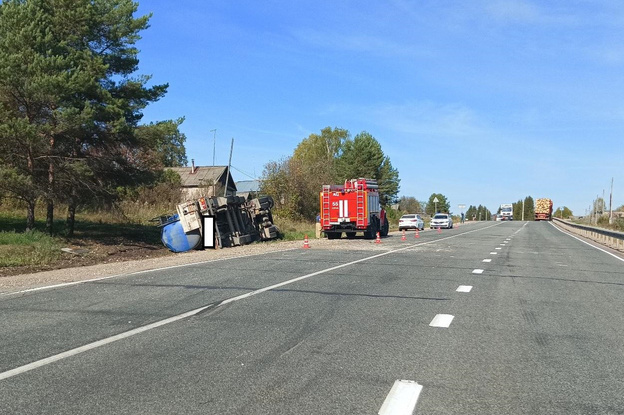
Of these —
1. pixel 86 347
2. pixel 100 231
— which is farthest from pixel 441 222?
pixel 86 347

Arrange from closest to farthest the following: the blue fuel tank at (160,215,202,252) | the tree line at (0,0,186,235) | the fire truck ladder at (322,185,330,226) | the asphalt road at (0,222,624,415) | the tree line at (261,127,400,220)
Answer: the asphalt road at (0,222,624,415) → the tree line at (0,0,186,235) → the blue fuel tank at (160,215,202,252) → the fire truck ladder at (322,185,330,226) → the tree line at (261,127,400,220)

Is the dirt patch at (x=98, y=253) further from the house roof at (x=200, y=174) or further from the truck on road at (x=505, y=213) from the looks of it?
the truck on road at (x=505, y=213)

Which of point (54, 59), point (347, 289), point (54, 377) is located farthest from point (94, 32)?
point (54, 377)

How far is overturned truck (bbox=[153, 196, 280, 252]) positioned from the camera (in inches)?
891

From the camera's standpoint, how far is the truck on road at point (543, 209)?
349 ft

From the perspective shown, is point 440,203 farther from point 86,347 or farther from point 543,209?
point 86,347

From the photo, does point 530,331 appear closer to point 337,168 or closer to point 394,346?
point 394,346

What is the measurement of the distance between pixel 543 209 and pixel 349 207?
88134 millimetres

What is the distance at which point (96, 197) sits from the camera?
2205 centimetres

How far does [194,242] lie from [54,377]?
1778 centimetres

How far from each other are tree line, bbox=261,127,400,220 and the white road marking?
37946 millimetres

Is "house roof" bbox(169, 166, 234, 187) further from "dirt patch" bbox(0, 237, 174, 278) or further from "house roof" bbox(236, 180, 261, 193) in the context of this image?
"dirt patch" bbox(0, 237, 174, 278)

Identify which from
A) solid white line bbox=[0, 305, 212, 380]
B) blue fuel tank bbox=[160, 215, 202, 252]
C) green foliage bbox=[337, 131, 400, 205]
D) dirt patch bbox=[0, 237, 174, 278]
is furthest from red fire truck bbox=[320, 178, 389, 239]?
green foliage bbox=[337, 131, 400, 205]

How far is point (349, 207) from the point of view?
29234mm
